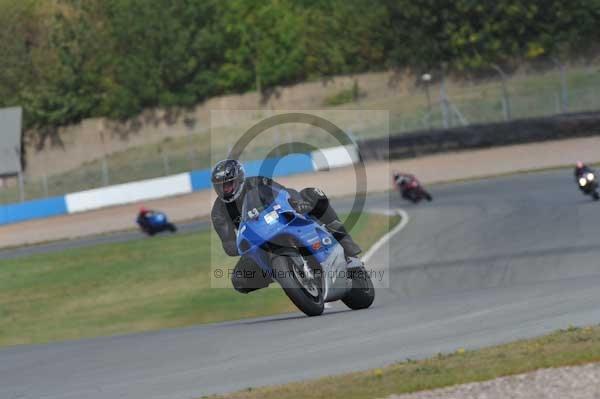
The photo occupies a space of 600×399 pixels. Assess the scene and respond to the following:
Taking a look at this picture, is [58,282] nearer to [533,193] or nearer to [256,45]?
[533,193]

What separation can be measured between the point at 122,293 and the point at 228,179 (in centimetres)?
960

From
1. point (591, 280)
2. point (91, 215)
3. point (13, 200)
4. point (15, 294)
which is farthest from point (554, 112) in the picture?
point (591, 280)

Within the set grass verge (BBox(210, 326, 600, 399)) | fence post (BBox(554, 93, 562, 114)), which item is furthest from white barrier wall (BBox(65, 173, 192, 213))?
grass verge (BBox(210, 326, 600, 399))

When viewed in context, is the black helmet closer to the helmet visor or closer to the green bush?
the helmet visor

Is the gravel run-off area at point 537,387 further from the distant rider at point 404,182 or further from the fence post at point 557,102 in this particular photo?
the fence post at point 557,102

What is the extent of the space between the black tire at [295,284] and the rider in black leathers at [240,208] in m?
0.44

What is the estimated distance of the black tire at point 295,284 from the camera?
10.4m

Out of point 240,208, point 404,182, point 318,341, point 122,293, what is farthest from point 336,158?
point 318,341

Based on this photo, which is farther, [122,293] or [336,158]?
[336,158]

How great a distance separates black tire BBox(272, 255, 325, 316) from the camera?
10.4 m

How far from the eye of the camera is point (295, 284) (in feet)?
34.6

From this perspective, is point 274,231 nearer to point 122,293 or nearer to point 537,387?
point 537,387

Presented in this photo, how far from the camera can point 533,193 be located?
26.7 meters

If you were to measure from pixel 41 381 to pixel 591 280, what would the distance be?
258 inches
